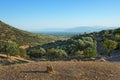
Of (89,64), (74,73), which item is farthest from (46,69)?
(89,64)

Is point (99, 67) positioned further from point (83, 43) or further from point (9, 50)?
point (83, 43)

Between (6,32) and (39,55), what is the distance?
270 feet

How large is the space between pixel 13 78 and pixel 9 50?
40.9 metres

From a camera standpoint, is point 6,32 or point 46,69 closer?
point 46,69

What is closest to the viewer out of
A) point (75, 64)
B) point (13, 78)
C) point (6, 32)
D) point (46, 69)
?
point (13, 78)

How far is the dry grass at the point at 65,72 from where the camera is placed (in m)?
18.0

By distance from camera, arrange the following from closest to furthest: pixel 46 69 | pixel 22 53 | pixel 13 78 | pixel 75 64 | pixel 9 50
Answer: pixel 13 78 < pixel 46 69 < pixel 75 64 < pixel 9 50 < pixel 22 53

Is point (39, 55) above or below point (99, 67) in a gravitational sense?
below

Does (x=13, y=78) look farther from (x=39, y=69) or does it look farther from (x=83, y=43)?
(x=83, y=43)

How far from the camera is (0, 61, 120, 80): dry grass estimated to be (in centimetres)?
1798

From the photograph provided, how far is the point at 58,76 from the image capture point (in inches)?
711

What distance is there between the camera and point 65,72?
18.8 metres

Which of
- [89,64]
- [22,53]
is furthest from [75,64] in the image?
[22,53]

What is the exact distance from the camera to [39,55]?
78.4 m
